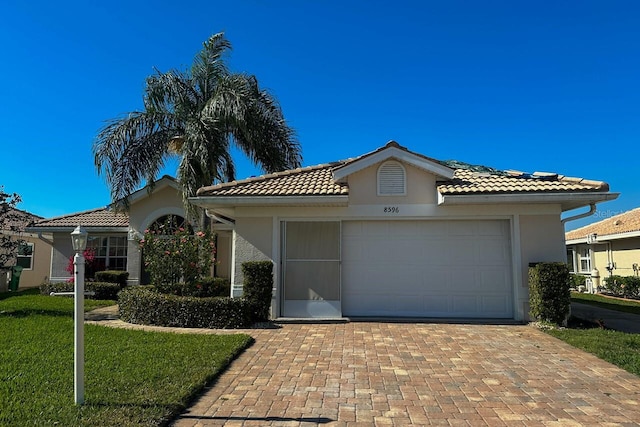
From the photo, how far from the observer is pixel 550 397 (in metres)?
5.36

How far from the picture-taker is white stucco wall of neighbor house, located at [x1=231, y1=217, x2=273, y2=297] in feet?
36.7

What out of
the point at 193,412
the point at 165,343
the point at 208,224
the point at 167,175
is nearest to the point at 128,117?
the point at 167,175

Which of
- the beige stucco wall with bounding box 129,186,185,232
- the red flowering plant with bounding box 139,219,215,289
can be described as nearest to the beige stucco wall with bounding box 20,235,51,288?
the beige stucco wall with bounding box 129,186,185,232

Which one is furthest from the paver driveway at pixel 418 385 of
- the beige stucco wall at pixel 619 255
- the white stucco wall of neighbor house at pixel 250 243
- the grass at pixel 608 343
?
the beige stucco wall at pixel 619 255

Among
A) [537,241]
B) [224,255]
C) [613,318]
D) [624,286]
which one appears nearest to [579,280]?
[624,286]

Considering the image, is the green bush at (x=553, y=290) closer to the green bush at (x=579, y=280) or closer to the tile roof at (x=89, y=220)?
the green bush at (x=579, y=280)

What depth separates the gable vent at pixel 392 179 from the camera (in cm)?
1125

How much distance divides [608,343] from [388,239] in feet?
17.0

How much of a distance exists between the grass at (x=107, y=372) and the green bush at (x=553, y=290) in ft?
21.9

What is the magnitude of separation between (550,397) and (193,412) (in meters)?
4.31

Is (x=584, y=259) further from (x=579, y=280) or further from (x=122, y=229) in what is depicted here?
(x=122, y=229)

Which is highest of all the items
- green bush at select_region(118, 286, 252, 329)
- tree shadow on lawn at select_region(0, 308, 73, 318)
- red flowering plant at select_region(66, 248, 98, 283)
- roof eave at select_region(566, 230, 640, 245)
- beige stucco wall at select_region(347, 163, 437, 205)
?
beige stucco wall at select_region(347, 163, 437, 205)

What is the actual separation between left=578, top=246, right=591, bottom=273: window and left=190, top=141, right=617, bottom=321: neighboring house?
1683 cm

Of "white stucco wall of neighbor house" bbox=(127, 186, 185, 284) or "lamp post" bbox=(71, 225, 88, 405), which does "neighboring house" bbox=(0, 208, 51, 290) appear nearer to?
"white stucco wall of neighbor house" bbox=(127, 186, 185, 284)
